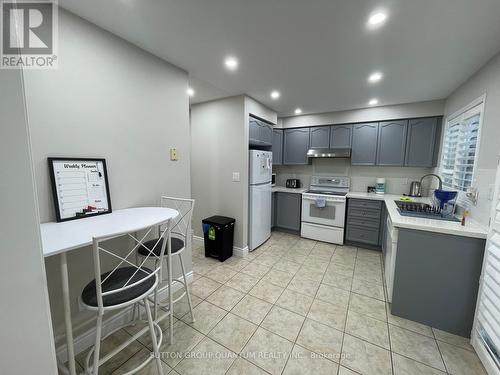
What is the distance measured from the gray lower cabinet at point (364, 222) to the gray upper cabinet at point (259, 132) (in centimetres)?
189

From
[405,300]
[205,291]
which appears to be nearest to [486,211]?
[405,300]

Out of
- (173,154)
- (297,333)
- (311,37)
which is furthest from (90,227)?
(311,37)

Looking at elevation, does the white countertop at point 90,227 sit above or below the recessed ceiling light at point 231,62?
below

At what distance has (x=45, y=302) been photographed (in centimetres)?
78

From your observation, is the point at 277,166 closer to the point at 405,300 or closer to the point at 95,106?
the point at 405,300

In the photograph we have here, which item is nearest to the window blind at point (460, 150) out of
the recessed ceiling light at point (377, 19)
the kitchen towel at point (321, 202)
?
the recessed ceiling light at point (377, 19)

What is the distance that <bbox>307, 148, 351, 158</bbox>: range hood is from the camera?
389 cm

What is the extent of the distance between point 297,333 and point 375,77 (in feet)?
9.29

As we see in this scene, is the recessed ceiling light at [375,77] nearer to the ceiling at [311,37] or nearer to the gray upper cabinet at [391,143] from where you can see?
the ceiling at [311,37]

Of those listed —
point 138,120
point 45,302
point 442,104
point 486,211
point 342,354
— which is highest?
point 442,104

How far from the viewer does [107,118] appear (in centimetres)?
167

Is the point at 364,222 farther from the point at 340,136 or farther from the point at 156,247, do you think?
the point at 156,247

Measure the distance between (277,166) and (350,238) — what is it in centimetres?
225

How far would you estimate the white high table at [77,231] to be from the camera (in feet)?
3.46
